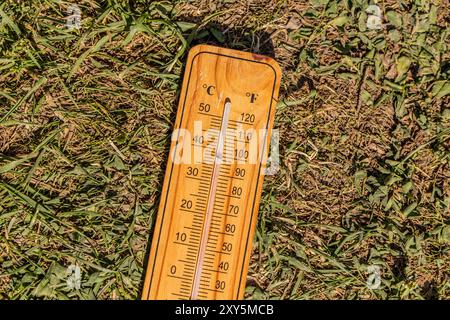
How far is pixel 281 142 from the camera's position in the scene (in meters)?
2.95

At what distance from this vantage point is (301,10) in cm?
299

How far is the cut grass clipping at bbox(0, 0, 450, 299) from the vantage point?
283 centimetres

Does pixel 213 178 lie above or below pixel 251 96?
below

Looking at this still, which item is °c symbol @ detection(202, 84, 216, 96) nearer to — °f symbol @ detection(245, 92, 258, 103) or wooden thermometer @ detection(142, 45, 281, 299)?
wooden thermometer @ detection(142, 45, 281, 299)

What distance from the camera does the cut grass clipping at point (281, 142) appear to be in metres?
2.83

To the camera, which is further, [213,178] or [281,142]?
[281,142]

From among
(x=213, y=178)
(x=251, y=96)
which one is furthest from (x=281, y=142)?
(x=213, y=178)

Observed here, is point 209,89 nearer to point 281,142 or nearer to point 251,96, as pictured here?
point 251,96

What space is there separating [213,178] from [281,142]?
50 cm

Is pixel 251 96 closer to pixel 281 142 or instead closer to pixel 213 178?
pixel 281 142

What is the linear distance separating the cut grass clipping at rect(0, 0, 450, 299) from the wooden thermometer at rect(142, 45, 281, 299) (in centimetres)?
13

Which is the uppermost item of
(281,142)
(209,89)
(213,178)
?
(209,89)
